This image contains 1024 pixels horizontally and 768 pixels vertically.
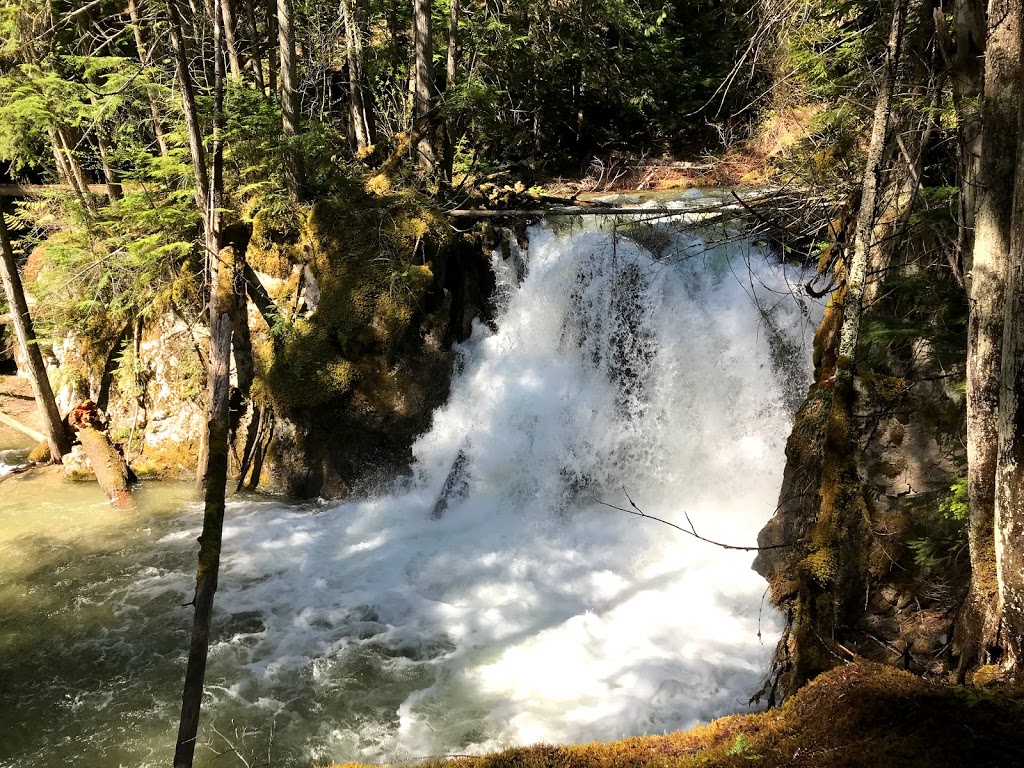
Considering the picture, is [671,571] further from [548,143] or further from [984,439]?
[548,143]

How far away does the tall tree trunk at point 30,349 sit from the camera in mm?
10250

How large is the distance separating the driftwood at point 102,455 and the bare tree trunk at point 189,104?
6.04 m

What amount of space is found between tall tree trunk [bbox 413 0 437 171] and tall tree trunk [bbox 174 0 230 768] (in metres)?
4.75

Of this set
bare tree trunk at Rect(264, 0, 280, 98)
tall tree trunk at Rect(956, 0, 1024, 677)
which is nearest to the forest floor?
bare tree trunk at Rect(264, 0, 280, 98)

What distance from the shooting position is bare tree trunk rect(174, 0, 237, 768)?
3855 mm

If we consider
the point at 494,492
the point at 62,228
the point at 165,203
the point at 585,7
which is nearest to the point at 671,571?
the point at 494,492

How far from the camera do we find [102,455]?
10539mm

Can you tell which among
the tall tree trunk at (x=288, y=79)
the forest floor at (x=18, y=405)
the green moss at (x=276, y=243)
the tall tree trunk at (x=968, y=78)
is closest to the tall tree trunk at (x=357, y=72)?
the tall tree trunk at (x=288, y=79)

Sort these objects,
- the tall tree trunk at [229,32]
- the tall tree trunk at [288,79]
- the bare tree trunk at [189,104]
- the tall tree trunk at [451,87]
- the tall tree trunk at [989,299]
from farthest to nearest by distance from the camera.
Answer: the tall tree trunk at [451,87] → the tall tree trunk at [288,79] → the tall tree trunk at [229,32] → the bare tree trunk at [189,104] → the tall tree trunk at [989,299]

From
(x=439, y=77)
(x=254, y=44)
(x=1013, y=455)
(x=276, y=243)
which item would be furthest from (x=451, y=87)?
(x=1013, y=455)

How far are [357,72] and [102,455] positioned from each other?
807 cm

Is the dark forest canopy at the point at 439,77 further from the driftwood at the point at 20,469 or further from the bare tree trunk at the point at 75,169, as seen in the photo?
the driftwood at the point at 20,469

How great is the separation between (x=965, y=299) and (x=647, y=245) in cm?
652

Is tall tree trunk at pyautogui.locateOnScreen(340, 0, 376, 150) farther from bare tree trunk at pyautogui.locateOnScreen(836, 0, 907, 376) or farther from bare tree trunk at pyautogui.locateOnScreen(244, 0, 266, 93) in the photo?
bare tree trunk at pyautogui.locateOnScreen(836, 0, 907, 376)
